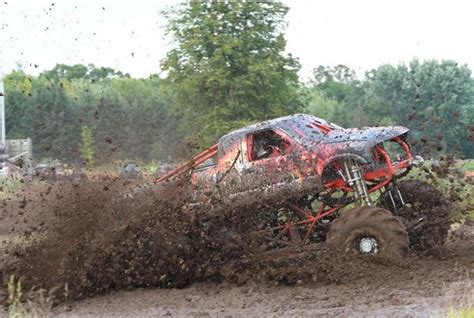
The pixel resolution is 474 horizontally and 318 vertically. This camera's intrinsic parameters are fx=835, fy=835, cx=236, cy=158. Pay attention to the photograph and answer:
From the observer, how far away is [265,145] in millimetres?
11328

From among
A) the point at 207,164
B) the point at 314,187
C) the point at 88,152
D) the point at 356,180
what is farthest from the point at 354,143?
the point at 88,152

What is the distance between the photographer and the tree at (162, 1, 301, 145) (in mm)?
34281

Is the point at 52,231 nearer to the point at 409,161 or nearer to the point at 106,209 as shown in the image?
the point at 106,209

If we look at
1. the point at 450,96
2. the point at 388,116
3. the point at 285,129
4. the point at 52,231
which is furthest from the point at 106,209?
the point at 388,116

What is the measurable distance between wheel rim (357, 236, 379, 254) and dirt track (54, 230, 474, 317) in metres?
0.25

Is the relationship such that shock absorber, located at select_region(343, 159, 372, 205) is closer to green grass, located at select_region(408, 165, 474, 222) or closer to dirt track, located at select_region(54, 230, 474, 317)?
dirt track, located at select_region(54, 230, 474, 317)

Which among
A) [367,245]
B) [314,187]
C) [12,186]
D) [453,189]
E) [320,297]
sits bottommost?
[320,297]

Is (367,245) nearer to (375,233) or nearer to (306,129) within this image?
(375,233)

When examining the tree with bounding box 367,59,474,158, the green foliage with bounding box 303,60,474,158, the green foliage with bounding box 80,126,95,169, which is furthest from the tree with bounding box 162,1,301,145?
the green foliage with bounding box 80,126,95,169

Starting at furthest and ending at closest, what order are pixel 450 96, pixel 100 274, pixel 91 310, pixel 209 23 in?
1. pixel 450 96
2. pixel 209 23
3. pixel 100 274
4. pixel 91 310

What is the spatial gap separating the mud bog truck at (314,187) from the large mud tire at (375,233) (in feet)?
0.04

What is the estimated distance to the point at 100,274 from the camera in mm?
10625

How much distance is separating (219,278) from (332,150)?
223 centimetres

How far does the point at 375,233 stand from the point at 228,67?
2602cm
